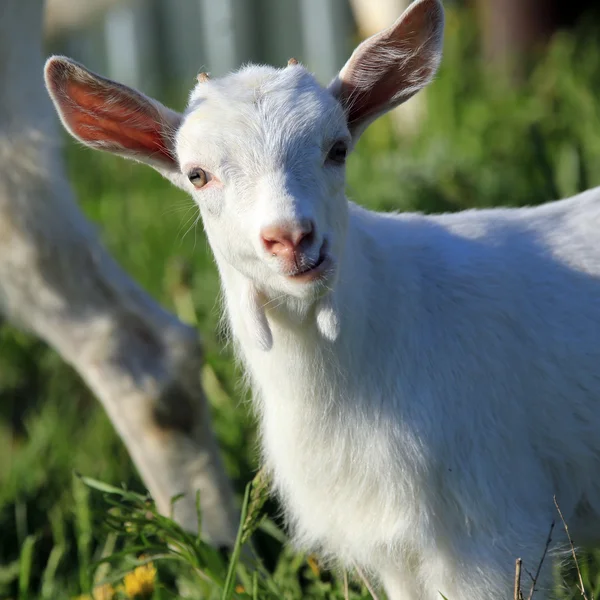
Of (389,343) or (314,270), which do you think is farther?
(389,343)

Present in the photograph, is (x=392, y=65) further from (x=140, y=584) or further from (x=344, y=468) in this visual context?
(x=140, y=584)

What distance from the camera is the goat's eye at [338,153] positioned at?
2.72 meters

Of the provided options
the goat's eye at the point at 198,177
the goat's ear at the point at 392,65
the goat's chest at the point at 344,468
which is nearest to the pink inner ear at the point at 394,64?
the goat's ear at the point at 392,65

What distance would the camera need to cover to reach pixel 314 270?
98.7 inches

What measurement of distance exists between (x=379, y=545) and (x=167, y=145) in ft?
3.83

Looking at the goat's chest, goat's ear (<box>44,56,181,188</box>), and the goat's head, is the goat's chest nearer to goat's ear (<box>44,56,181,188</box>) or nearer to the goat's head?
the goat's head

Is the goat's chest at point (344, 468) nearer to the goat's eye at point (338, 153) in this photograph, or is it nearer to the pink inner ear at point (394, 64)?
the goat's eye at point (338, 153)

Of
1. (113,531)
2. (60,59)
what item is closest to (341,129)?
(60,59)

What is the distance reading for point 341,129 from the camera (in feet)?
8.96

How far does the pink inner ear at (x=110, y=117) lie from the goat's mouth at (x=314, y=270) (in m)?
0.60

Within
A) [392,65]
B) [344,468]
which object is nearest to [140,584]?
[344,468]

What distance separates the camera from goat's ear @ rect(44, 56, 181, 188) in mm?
2782

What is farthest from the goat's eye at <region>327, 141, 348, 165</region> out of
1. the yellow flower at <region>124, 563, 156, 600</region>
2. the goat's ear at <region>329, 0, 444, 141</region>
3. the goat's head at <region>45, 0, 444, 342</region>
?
the yellow flower at <region>124, 563, 156, 600</region>

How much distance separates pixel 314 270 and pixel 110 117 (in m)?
0.74
